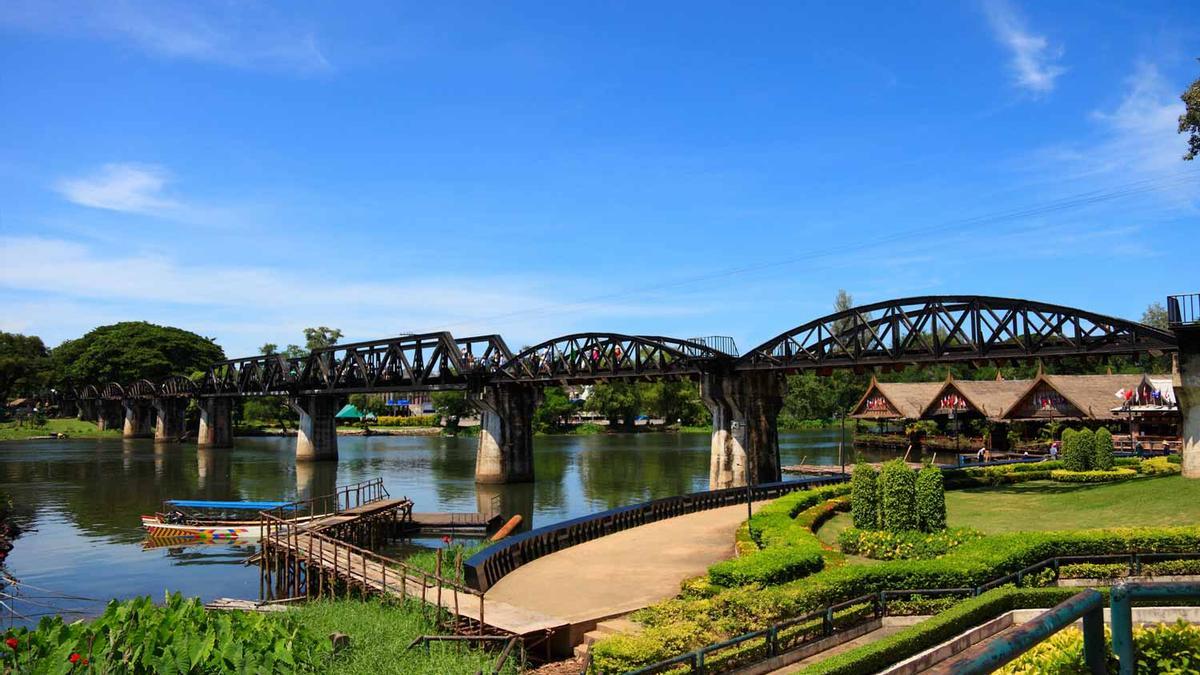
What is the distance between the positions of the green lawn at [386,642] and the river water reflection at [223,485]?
10173 millimetres

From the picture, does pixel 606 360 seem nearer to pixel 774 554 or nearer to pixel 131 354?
pixel 774 554

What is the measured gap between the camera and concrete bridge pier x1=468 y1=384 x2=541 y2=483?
76.1 m

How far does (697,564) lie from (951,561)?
368 inches

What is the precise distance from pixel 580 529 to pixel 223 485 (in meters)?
54.8

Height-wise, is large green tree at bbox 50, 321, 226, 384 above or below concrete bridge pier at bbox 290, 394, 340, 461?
above

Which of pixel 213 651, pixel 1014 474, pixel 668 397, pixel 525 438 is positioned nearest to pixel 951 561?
pixel 213 651

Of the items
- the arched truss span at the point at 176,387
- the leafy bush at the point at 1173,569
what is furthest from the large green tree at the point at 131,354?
the leafy bush at the point at 1173,569

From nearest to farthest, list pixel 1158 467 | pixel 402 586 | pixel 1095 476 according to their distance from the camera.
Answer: pixel 402 586 → pixel 1095 476 → pixel 1158 467

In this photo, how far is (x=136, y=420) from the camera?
157250mm

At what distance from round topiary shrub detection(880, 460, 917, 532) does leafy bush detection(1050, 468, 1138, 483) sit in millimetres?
23676

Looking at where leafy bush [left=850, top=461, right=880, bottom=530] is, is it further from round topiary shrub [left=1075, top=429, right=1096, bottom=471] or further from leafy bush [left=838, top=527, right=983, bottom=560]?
round topiary shrub [left=1075, top=429, right=1096, bottom=471]

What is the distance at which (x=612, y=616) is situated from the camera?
21922mm

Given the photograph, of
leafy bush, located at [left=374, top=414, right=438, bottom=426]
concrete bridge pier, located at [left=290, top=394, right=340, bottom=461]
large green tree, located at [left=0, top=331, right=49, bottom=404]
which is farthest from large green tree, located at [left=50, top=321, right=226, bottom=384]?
concrete bridge pier, located at [left=290, top=394, right=340, bottom=461]

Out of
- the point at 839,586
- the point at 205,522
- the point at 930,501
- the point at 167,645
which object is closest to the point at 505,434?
the point at 205,522
